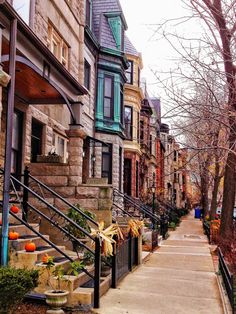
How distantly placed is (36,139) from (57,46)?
391 centimetres

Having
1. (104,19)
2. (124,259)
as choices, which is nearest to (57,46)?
(104,19)

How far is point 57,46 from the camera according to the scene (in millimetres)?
15586

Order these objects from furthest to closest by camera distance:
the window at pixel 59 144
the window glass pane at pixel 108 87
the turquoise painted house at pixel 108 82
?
the window glass pane at pixel 108 87
the turquoise painted house at pixel 108 82
the window at pixel 59 144

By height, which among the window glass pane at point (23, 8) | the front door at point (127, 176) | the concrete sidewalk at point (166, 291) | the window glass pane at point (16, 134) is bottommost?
the concrete sidewalk at point (166, 291)

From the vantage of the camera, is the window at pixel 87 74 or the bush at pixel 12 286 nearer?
the bush at pixel 12 286

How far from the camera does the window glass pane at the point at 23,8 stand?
11242mm

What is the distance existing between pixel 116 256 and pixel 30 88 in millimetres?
5376

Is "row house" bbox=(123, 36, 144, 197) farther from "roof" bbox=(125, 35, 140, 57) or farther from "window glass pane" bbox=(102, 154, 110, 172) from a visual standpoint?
"window glass pane" bbox=(102, 154, 110, 172)

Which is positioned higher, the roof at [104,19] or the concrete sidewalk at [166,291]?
the roof at [104,19]

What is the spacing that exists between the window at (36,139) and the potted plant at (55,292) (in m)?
7.46

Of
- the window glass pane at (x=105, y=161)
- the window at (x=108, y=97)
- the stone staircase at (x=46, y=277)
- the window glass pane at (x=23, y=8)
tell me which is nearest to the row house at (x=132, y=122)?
the window at (x=108, y=97)

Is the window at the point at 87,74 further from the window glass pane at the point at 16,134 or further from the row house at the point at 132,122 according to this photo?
the window glass pane at the point at 16,134

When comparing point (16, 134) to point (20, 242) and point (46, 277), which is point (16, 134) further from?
Answer: point (46, 277)

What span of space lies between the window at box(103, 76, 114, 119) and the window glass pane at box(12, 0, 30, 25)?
10.4 meters
